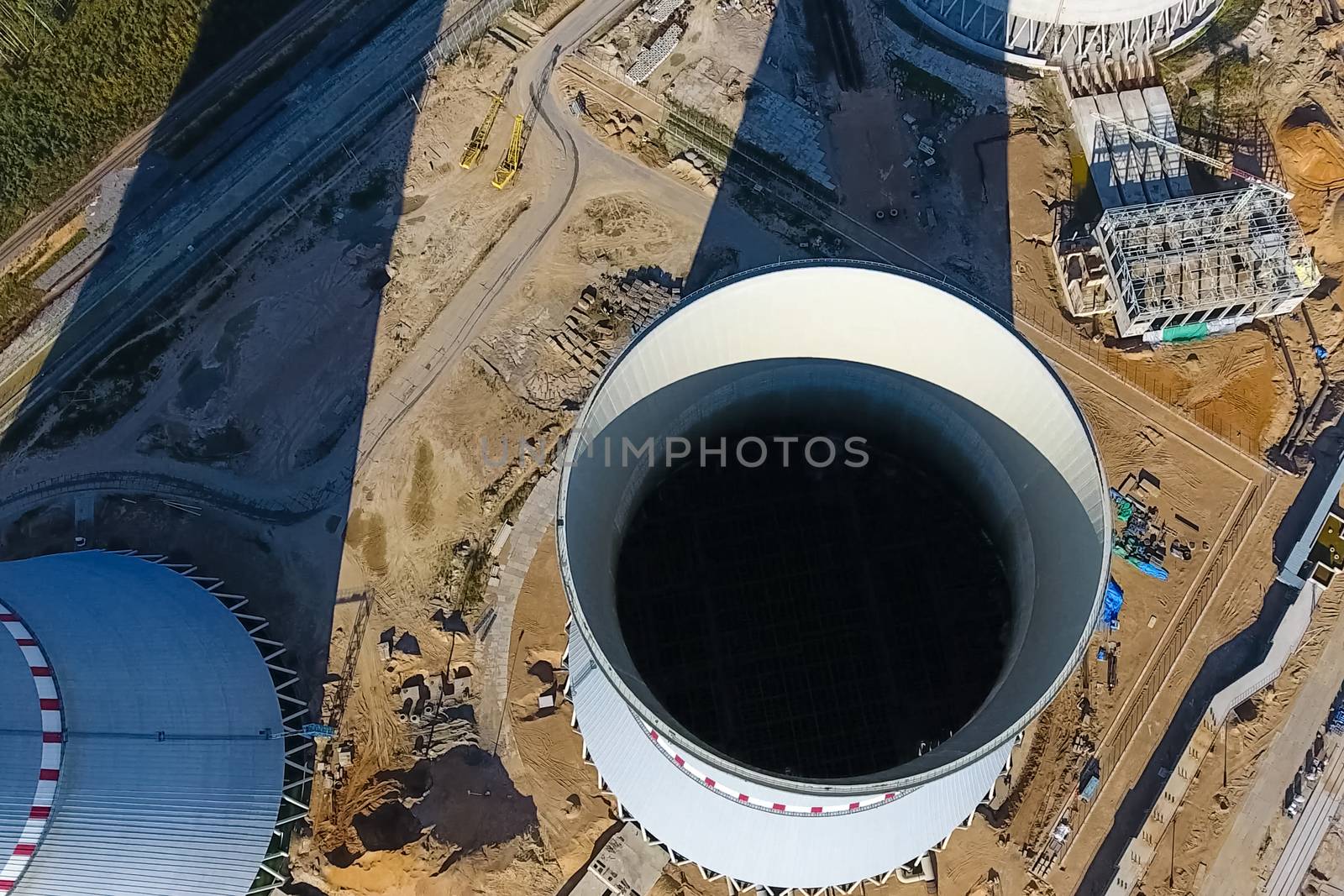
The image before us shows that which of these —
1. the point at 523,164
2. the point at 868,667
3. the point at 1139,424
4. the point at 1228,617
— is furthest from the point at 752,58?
the point at 1228,617

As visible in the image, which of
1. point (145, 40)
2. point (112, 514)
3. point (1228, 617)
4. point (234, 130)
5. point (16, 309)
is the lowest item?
point (1228, 617)

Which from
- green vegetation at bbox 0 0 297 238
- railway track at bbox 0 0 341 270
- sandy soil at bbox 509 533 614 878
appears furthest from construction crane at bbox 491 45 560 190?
sandy soil at bbox 509 533 614 878

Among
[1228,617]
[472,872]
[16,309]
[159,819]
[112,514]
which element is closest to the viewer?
[159,819]

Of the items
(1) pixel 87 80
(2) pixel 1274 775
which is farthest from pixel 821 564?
(1) pixel 87 80

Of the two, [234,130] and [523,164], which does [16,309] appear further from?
[523,164]

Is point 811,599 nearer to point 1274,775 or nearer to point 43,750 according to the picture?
point 1274,775

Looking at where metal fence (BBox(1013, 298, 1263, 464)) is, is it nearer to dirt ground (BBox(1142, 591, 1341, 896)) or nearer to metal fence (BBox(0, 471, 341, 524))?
dirt ground (BBox(1142, 591, 1341, 896))
